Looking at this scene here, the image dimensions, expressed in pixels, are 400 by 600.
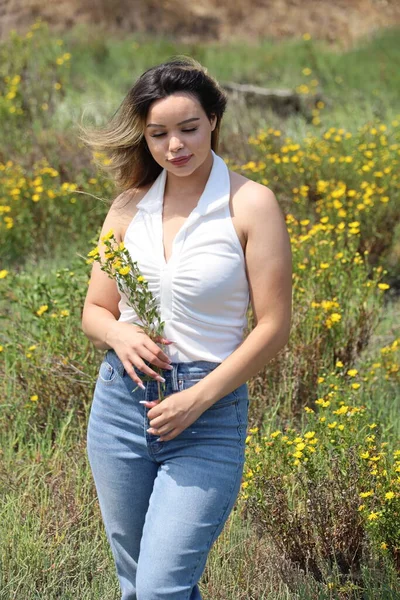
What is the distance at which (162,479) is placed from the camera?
216 cm

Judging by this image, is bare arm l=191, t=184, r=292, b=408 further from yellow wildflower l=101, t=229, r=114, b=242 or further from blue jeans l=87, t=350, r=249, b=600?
yellow wildflower l=101, t=229, r=114, b=242

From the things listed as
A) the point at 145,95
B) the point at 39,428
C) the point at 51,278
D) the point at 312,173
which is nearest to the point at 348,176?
the point at 312,173

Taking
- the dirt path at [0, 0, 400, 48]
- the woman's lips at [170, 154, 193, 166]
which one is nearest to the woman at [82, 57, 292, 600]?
the woman's lips at [170, 154, 193, 166]

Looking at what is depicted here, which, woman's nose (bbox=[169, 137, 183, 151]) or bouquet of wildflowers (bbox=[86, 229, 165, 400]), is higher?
woman's nose (bbox=[169, 137, 183, 151])

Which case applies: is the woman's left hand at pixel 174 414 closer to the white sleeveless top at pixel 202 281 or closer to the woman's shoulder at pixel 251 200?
the white sleeveless top at pixel 202 281

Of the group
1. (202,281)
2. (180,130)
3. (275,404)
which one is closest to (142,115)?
(180,130)

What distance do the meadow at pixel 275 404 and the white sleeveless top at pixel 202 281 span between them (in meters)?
0.43

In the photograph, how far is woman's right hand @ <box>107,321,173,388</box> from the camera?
2.16 m

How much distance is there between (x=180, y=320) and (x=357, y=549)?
115cm

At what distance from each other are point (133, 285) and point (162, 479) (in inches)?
19.2

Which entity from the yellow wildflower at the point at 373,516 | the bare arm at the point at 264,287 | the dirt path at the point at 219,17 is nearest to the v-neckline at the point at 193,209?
the bare arm at the point at 264,287

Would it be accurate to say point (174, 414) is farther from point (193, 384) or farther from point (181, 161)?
point (181, 161)

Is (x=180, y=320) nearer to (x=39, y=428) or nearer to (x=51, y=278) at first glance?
(x=39, y=428)

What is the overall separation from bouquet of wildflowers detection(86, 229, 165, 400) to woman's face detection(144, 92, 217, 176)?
0.85 ft
